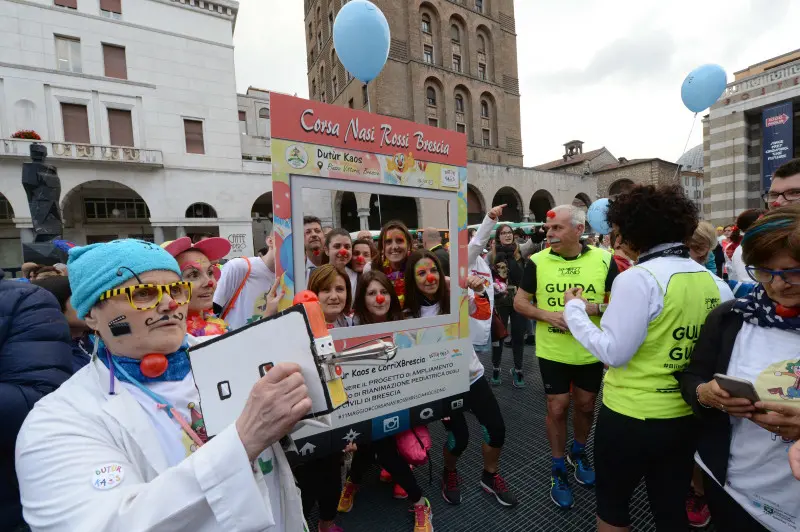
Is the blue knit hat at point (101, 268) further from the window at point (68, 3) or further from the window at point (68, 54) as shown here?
the window at point (68, 3)

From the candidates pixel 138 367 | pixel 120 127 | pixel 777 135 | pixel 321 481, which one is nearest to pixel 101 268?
pixel 138 367

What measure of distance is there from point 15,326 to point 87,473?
96 cm

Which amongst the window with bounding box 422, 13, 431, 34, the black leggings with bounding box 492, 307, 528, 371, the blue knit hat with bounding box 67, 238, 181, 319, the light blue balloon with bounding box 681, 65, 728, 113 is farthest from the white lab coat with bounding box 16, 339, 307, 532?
the window with bounding box 422, 13, 431, 34

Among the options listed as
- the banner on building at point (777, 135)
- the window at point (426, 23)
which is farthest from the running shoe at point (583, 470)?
the window at point (426, 23)

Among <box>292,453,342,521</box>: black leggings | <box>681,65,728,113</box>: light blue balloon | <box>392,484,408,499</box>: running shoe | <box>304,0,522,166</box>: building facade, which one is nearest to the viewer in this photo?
<box>292,453,342,521</box>: black leggings

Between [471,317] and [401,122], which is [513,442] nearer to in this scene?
[471,317]

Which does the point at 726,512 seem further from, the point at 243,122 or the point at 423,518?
the point at 243,122

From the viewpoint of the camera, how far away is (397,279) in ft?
9.27

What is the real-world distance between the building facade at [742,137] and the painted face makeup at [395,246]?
22.7 meters

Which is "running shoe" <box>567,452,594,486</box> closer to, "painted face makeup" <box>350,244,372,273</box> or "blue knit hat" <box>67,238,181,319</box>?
"painted face makeup" <box>350,244,372,273</box>

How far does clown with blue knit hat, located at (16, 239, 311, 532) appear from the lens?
0.77m

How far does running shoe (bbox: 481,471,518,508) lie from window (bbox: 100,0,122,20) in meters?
22.2

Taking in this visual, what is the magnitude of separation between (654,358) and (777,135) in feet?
77.5

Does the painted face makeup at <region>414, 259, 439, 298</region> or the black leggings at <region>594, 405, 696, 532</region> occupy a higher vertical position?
the painted face makeup at <region>414, 259, 439, 298</region>
